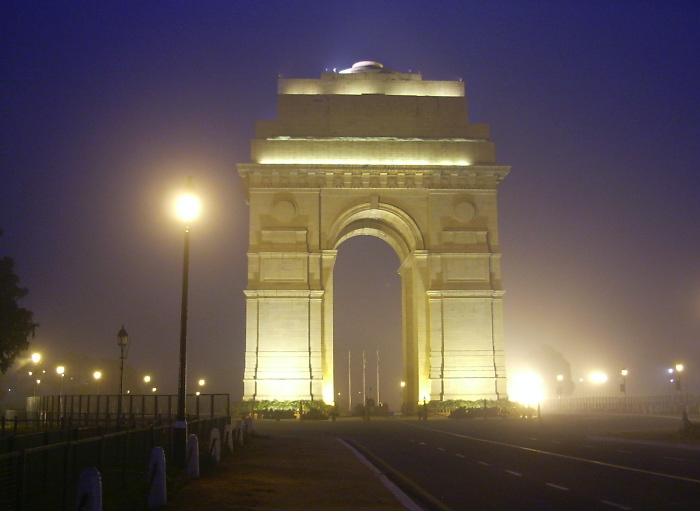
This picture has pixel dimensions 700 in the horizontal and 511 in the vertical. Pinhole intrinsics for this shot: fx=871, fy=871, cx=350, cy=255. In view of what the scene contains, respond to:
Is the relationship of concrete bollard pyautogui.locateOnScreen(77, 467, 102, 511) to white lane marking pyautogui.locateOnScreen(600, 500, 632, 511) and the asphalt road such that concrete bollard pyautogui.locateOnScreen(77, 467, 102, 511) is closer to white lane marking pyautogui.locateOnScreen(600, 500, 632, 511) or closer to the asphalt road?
the asphalt road

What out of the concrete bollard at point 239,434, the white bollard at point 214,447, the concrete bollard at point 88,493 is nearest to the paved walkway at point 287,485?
the white bollard at point 214,447

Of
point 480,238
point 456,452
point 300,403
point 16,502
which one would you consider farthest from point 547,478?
point 480,238

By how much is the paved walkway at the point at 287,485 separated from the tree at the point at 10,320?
3039 cm

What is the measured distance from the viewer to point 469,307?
2149 inches

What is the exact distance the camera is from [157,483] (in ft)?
43.3

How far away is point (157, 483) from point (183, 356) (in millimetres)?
5936

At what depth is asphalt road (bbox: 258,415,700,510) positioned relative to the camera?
14.6 metres

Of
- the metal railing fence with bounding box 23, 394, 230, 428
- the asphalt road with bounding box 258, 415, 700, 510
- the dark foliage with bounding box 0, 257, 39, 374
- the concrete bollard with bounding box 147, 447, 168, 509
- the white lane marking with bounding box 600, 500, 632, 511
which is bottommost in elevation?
the white lane marking with bounding box 600, 500, 632, 511

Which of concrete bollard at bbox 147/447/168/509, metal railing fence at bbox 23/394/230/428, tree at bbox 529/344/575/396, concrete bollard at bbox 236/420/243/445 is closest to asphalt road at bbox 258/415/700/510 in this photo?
concrete bollard at bbox 236/420/243/445

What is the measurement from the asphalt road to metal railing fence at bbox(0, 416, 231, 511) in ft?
17.8

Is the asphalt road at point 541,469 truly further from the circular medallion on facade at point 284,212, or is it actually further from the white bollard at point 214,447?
the circular medallion on facade at point 284,212

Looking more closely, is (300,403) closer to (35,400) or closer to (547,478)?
(35,400)

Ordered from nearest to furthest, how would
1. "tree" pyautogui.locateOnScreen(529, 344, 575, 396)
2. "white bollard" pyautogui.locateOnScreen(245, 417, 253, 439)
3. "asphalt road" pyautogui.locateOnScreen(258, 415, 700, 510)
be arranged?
"asphalt road" pyautogui.locateOnScreen(258, 415, 700, 510) < "white bollard" pyautogui.locateOnScreen(245, 417, 253, 439) < "tree" pyautogui.locateOnScreen(529, 344, 575, 396)

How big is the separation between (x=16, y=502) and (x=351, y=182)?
4621 cm
